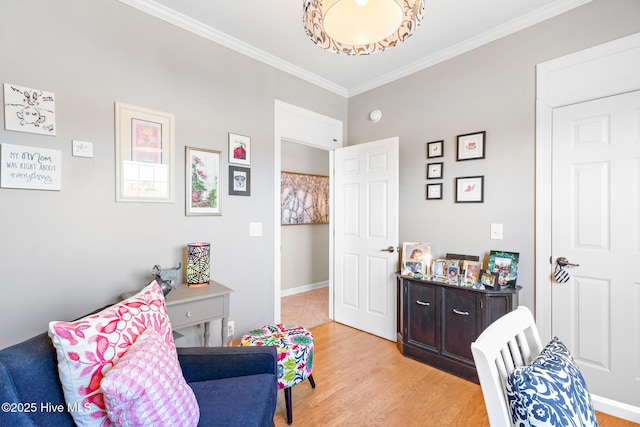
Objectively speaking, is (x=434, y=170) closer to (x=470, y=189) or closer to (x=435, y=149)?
(x=435, y=149)

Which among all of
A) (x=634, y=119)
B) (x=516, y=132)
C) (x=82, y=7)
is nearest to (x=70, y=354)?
(x=82, y=7)

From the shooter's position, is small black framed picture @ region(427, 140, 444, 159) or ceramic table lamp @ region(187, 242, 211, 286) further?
small black framed picture @ region(427, 140, 444, 159)

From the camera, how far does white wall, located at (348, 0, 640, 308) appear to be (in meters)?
2.05

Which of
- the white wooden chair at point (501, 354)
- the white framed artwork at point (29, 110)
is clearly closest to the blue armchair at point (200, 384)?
the white wooden chair at point (501, 354)

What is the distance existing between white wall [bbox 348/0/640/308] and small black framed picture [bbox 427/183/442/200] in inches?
1.7

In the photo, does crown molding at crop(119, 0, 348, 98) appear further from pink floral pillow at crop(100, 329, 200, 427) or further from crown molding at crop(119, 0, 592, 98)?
pink floral pillow at crop(100, 329, 200, 427)

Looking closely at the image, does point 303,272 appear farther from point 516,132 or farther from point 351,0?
point 351,0

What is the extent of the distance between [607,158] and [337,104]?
2.42 metres

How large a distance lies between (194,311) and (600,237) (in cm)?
266

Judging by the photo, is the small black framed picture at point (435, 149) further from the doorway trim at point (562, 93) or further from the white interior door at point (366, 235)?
the doorway trim at point (562, 93)

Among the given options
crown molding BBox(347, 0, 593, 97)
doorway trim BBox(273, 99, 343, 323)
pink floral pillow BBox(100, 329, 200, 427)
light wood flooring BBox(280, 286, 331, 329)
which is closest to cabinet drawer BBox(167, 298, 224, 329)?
pink floral pillow BBox(100, 329, 200, 427)

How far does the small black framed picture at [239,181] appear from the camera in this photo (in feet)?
8.21

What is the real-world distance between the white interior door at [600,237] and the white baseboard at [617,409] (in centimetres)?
3

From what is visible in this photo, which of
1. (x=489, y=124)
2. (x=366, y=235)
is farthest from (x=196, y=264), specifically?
(x=489, y=124)
